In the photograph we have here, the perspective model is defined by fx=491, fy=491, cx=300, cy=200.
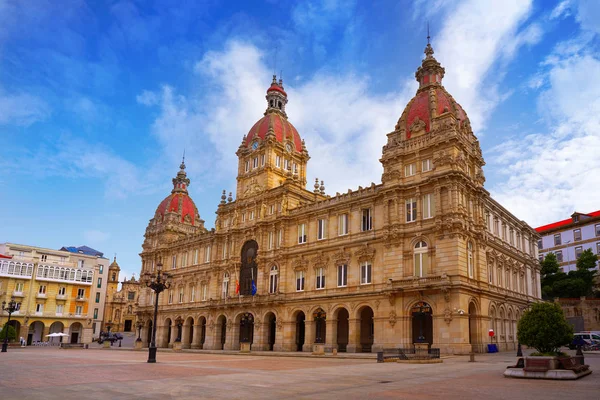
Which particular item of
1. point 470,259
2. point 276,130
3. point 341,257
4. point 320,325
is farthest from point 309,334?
point 276,130

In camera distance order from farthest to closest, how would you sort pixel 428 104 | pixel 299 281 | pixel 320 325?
pixel 299 281 → pixel 320 325 → pixel 428 104

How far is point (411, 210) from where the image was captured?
142 ft

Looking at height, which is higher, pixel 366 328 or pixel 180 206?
pixel 180 206

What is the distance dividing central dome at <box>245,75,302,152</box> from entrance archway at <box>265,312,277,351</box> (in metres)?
22.1

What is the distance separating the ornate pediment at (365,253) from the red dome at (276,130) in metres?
22.1

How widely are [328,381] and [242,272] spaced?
41.4 metres

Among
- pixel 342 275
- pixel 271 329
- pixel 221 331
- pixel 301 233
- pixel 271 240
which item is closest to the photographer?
pixel 342 275

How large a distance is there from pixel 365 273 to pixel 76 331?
6112 centimetres

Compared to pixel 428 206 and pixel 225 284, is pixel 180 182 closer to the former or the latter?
pixel 225 284

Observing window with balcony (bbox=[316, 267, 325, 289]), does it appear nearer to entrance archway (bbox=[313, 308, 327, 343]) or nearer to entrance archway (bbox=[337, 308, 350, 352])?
entrance archway (bbox=[313, 308, 327, 343])

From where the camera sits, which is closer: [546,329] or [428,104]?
[546,329]

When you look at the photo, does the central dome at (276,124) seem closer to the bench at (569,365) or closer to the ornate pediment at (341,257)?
the ornate pediment at (341,257)

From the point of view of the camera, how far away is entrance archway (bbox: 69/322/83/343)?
8369cm

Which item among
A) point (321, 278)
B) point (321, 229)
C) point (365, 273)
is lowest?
point (321, 278)
